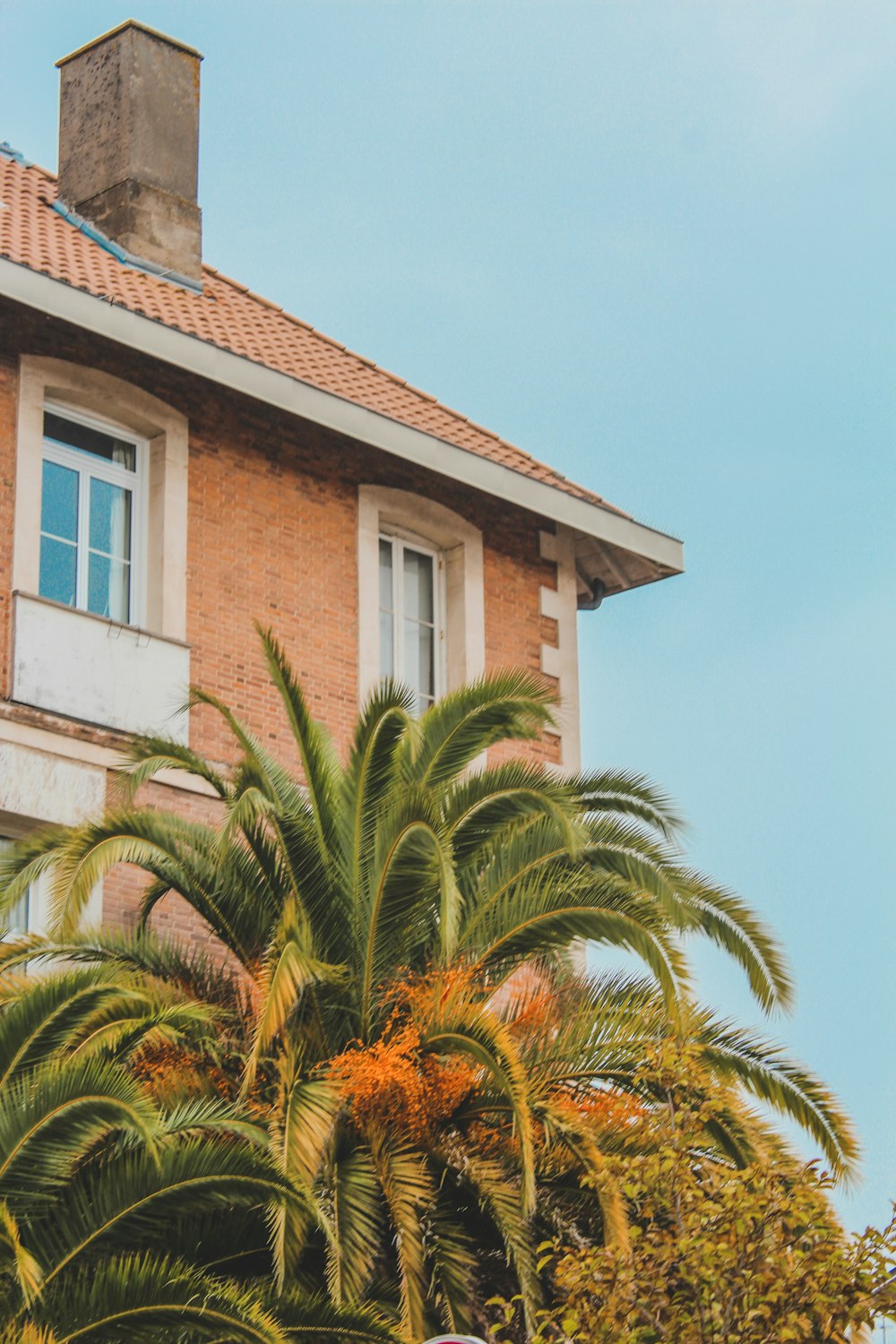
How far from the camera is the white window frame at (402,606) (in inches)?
805

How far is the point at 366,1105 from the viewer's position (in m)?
14.5

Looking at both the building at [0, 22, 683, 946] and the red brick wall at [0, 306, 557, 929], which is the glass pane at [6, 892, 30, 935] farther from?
the red brick wall at [0, 306, 557, 929]

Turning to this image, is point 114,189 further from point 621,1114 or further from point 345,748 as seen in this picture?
point 621,1114

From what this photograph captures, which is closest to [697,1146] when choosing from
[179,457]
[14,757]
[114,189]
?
[14,757]

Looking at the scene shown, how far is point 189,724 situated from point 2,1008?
4.63 meters

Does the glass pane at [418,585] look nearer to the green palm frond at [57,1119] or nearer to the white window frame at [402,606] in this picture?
the white window frame at [402,606]

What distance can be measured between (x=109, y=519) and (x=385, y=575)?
2848mm

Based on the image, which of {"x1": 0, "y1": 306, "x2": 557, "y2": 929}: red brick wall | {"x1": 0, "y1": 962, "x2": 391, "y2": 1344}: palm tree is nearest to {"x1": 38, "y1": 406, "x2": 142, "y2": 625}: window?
{"x1": 0, "y1": 306, "x2": 557, "y2": 929}: red brick wall

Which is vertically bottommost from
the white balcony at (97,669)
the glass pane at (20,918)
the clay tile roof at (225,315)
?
the glass pane at (20,918)

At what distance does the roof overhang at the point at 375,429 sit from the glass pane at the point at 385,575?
0.92 meters

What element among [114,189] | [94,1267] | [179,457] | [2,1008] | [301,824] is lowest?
[94,1267]

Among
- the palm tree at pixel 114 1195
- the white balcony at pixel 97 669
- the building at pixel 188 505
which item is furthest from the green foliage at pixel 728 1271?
the white balcony at pixel 97 669

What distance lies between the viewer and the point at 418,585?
68.3ft

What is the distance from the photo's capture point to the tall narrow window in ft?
67.1
